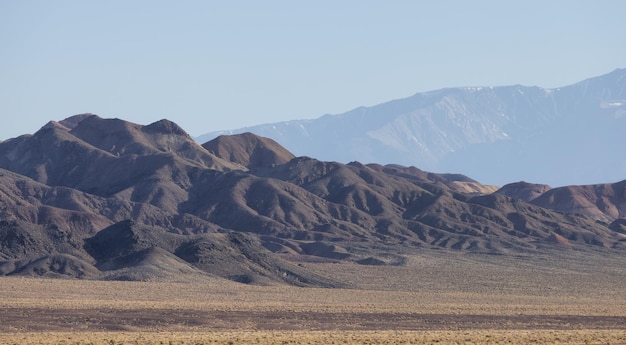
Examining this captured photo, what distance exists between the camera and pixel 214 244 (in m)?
110

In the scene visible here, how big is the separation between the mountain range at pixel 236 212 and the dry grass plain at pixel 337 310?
→ 572 inches

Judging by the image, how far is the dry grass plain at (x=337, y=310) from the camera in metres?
52.3

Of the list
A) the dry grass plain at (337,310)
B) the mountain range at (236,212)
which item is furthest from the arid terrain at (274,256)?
the mountain range at (236,212)

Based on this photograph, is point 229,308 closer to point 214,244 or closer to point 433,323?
point 433,323

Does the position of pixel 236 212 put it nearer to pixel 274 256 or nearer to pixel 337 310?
pixel 274 256

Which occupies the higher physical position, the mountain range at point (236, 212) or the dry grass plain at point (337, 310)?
the mountain range at point (236, 212)

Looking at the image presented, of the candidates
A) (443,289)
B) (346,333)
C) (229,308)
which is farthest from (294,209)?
(346,333)

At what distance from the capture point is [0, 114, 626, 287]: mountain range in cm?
11019

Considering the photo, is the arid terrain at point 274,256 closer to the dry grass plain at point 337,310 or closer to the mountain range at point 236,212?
the dry grass plain at point 337,310

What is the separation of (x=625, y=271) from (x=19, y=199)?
74.1 metres

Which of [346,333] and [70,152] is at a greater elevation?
[70,152]

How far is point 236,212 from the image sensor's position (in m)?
164

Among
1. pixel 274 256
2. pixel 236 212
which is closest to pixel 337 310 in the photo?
pixel 274 256

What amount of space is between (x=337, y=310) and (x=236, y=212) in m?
91.5
